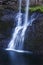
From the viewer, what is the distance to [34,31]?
50.9ft

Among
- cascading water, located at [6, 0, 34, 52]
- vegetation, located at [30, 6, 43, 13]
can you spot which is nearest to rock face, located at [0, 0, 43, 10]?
A: cascading water, located at [6, 0, 34, 52]

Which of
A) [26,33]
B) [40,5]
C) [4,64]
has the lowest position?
[4,64]

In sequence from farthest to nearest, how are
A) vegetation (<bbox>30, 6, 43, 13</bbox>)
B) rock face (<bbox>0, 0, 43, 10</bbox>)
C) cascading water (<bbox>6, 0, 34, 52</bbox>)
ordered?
rock face (<bbox>0, 0, 43, 10</bbox>), vegetation (<bbox>30, 6, 43, 13</bbox>), cascading water (<bbox>6, 0, 34, 52</bbox>)

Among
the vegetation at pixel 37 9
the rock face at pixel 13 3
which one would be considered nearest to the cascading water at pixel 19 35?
the vegetation at pixel 37 9

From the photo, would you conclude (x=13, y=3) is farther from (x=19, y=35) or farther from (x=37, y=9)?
(x=19, y=35)

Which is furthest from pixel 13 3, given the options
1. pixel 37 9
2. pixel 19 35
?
pixel 19 35

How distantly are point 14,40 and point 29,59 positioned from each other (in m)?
2.61

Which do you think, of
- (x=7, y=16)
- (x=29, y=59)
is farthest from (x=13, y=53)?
(x=7, y=16)

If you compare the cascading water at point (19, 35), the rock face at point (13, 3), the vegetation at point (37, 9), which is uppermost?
the rock face at point (13, 3)

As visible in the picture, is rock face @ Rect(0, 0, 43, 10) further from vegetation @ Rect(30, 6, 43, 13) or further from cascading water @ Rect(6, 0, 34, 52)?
vegetation @ Rect(30, 6, 43, 13)

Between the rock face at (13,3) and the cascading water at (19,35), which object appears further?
the rock face at (13,3)

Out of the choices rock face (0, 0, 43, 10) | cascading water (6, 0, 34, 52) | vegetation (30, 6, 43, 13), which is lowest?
cascading water (6, 0, 34, 52)

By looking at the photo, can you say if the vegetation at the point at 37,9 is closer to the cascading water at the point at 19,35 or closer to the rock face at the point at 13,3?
the cascading water at the point at 19,35

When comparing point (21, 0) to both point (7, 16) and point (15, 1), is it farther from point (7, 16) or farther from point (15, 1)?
point (7, 16)
